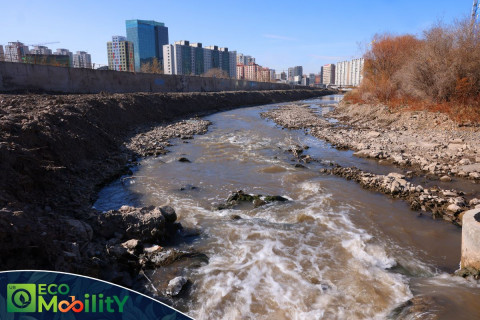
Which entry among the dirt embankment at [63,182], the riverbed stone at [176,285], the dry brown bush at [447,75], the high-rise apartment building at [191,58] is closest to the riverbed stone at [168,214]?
the dirt embankment at [63,182]

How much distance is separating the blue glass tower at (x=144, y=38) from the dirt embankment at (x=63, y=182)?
133 m

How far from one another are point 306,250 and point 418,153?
9.86 meters

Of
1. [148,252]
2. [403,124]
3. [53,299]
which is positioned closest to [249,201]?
[148,252]

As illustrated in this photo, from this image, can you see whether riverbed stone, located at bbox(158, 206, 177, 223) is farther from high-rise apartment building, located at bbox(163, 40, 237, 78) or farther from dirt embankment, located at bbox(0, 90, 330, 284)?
high-rise apartment building, located at bbox(163, 40, 237, 78)

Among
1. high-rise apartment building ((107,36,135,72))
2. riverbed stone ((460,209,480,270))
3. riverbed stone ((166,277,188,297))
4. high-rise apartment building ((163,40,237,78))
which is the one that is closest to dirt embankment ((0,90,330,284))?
riverbed stone ((166,277,188,297))

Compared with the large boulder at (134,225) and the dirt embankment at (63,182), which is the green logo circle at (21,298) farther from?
the large boulder at (134,225)

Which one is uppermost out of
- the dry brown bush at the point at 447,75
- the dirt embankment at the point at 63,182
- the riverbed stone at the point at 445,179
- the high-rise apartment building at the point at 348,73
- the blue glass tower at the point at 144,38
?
the blue glass tower at the point at 144,38

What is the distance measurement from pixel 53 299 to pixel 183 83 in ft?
147

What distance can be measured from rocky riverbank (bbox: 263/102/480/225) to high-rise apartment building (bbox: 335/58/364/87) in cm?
14618

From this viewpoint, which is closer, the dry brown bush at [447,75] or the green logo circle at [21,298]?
the green logo circle at [21,298]

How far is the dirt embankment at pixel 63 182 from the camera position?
468 centimetres

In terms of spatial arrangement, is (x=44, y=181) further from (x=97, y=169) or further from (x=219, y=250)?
(x=219, y=250)

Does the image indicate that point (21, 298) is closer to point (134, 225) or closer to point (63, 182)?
point (134, 225)

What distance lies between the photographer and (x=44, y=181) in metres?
7.71
